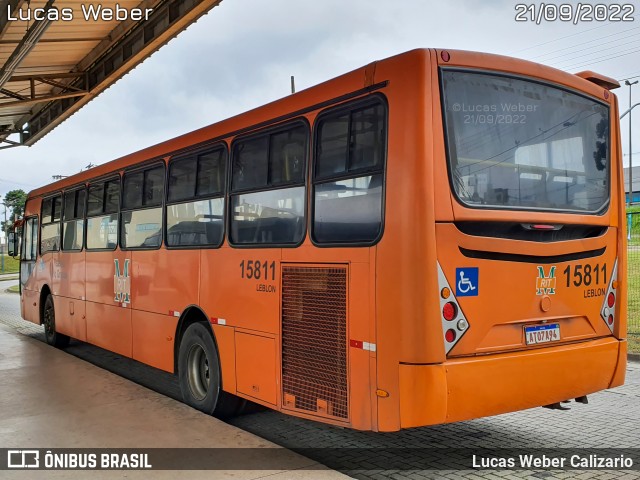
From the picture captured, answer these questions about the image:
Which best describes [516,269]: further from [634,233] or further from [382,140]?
[634,233]

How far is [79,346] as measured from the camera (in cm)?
1273

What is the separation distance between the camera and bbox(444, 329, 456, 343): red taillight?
14.4 ft

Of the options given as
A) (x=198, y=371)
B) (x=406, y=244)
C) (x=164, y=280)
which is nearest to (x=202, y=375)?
(x=198, y=371)

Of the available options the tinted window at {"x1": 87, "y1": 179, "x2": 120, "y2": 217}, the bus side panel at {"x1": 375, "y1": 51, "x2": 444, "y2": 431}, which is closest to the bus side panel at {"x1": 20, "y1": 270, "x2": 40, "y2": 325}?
the tinted window at {"x1": 87, "y1": 179, "x2": 120, "y2": 217}

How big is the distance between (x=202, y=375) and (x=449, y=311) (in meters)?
3.61

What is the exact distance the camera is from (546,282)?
4.96 metres

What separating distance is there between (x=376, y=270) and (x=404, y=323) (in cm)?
46

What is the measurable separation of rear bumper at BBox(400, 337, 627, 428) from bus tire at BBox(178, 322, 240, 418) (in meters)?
2.83

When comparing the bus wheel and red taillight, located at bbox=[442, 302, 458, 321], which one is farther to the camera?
the bus wheel

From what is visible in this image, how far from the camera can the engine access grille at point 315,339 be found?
4.87 m

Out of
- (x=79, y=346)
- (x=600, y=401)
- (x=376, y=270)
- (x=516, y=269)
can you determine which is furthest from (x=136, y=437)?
(x=79, y=346)
